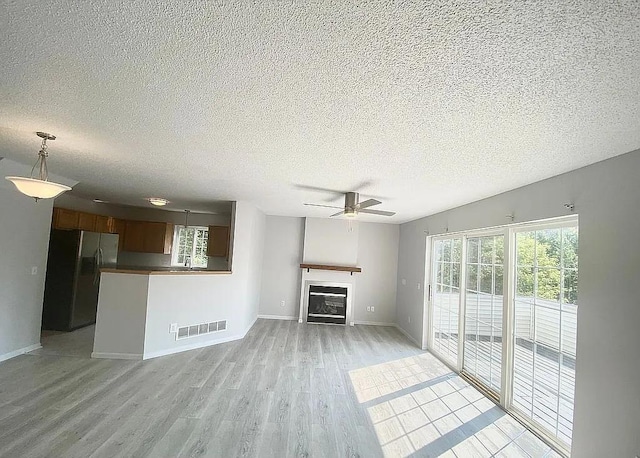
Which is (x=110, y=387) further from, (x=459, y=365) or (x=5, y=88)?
(x=459, y=365)

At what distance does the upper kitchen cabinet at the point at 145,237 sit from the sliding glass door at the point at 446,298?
6023mm

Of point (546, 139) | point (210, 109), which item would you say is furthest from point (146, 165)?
point (546, 139)

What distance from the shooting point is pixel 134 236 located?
7516 millimetres

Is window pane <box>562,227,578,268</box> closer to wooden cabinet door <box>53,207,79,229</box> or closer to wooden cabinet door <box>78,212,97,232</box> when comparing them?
wooden cabinet door <box>53,207,79,229</box>

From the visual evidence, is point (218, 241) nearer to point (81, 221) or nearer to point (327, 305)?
point (81, 221)

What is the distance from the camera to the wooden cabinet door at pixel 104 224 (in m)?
6.63

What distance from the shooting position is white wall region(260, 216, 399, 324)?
7.48 m

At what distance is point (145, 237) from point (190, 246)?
39.9 inches

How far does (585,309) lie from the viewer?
97.3 inches

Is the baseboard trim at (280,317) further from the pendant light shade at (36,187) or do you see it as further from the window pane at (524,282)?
the pendant light shade at (36,187)

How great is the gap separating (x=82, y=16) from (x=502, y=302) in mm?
4150

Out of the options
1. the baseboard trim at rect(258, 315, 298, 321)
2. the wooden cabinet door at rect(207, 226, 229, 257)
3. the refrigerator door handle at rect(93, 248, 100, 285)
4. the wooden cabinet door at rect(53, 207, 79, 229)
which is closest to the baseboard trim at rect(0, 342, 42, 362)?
the refrigerator door handle at rect(93, 248, 100, 285)

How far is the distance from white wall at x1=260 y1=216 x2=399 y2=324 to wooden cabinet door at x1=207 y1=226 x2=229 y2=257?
93cm

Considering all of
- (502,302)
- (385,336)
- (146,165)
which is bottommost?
(385,336)
